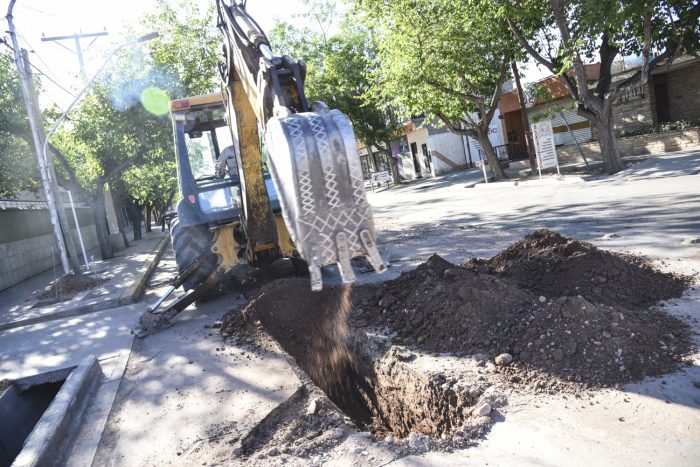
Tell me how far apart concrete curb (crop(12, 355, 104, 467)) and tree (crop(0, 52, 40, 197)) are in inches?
495

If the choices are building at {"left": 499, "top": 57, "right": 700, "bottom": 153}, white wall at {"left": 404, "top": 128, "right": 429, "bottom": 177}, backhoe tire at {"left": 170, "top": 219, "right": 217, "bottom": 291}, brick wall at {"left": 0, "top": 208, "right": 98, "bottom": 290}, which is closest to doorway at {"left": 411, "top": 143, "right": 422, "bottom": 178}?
white wall at {"left": 404, "top": 128, "right": 429, "bottom": 177}

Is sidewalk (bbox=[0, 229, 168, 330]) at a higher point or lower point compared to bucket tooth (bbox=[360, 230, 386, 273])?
lower

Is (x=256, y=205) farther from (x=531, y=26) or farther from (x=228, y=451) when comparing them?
(x=531, y=26)

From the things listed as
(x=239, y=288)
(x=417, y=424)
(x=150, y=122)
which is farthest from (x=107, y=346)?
(x=150, y=122)

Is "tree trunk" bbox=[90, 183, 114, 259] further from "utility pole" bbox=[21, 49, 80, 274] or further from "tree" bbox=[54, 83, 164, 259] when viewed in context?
"utility pole" bbox=[21, 49, 80, 274]

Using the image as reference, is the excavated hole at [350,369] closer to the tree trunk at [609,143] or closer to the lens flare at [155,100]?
the lens flare at [155,100]

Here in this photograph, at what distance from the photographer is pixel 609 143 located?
17250 mm

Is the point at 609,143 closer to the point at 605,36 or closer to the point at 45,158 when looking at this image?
the point at 605,36

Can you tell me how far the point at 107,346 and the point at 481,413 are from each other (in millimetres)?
5538

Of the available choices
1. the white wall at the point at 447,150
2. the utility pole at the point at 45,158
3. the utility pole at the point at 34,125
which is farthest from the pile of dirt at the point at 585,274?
the white wall at the point at 447,150

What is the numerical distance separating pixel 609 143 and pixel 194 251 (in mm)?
15068

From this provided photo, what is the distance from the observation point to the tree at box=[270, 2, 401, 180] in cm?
2930

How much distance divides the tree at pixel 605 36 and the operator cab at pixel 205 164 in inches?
387

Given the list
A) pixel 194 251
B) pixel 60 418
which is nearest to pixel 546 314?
pixel 60 418
